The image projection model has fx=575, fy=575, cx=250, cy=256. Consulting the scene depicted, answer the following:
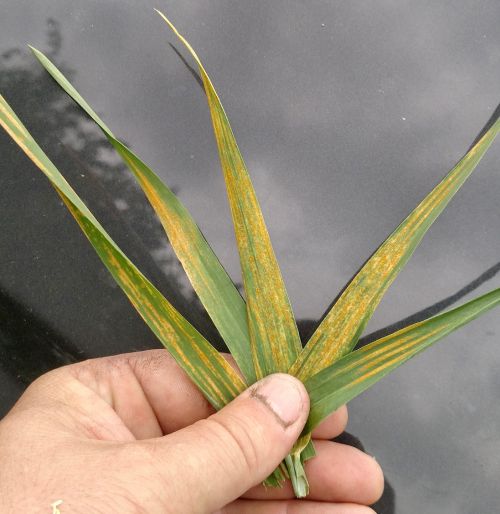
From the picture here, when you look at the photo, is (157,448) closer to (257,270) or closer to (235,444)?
(235,444)

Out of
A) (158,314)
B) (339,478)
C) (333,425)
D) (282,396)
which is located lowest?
(339,478)

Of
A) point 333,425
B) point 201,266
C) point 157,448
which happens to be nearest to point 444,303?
point 333,425

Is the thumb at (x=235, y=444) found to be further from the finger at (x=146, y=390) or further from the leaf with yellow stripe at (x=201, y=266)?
the finger at (x=146, y=390)

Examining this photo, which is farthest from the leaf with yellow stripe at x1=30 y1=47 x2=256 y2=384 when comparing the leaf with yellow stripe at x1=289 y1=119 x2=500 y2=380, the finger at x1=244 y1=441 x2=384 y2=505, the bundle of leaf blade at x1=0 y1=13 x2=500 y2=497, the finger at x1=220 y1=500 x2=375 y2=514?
the finger at x1=220 y1=500 x2=375 y2=514

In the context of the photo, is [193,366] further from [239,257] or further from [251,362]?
[239,257]

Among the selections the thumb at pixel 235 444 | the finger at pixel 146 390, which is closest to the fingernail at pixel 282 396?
the thumb at pixel 235 444

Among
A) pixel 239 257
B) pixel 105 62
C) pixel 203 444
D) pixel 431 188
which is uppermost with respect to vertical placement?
pixel 105 62

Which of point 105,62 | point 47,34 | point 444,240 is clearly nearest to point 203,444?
point 444,240
